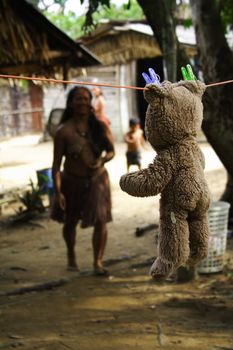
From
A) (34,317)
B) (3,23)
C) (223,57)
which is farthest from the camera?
(3,23)

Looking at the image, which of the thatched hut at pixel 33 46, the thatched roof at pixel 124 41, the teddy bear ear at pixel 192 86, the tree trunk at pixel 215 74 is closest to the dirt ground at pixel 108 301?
the tree trunk at pixel 215 74

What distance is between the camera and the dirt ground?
3.63 metres

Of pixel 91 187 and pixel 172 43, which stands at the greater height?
pixel 172 43

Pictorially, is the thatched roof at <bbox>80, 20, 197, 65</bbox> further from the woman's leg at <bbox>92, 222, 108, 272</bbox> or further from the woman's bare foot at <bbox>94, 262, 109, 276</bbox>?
the woman's bare foot at <bbox>94, 262, 109, 276</bbox>

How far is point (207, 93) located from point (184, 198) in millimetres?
2849

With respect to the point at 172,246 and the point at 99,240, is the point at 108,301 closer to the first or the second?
the point at 99,240

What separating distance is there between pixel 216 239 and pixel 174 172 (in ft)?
11.2

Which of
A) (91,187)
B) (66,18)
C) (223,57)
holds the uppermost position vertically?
(66,18)

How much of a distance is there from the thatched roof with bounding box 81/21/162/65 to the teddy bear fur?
13.3m

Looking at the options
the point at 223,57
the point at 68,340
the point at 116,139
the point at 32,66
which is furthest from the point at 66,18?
the point at 68,340

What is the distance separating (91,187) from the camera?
5156 millimetres

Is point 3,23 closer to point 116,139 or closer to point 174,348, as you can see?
point 174,348

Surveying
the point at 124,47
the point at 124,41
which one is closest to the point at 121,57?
the point at 124,47

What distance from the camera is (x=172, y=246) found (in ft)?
6.05
